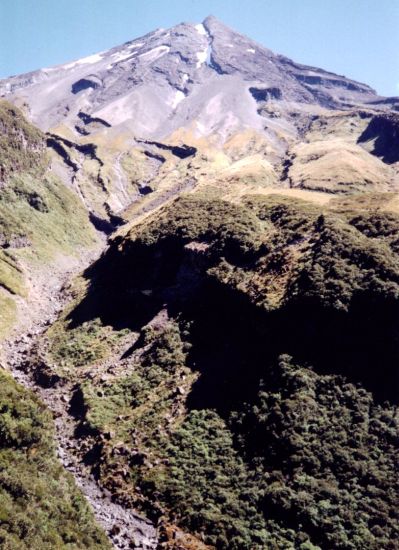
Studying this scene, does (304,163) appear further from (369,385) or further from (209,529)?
(209,529)

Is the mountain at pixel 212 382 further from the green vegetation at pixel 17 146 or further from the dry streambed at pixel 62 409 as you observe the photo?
the green vegetation at pixel 17 146

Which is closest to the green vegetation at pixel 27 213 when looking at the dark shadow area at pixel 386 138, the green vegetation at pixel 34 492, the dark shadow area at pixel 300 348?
the green vegetation at pixel 34 492

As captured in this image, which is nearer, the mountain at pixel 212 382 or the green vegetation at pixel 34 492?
the green vegetation at pixel 34 492

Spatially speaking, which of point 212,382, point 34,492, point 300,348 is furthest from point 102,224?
point 34,492

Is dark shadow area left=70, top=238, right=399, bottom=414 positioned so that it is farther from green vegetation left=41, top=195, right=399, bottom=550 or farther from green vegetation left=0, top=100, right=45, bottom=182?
green vegetation left=0, top=100, right=45, bottom=182

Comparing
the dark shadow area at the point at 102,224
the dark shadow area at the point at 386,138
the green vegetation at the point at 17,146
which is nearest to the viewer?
the green vegetation at the point at 17,146

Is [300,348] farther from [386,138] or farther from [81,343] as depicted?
[386,138]

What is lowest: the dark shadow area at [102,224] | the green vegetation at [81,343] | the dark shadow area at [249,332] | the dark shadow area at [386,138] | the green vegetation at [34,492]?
the green vegetation at [34,492]

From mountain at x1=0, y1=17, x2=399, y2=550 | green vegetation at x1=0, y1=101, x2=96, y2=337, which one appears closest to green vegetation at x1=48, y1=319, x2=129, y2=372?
mountain at x1=0, y1=17, x2=399, y2=550

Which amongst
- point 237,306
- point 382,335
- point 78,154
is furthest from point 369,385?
point 78,154
